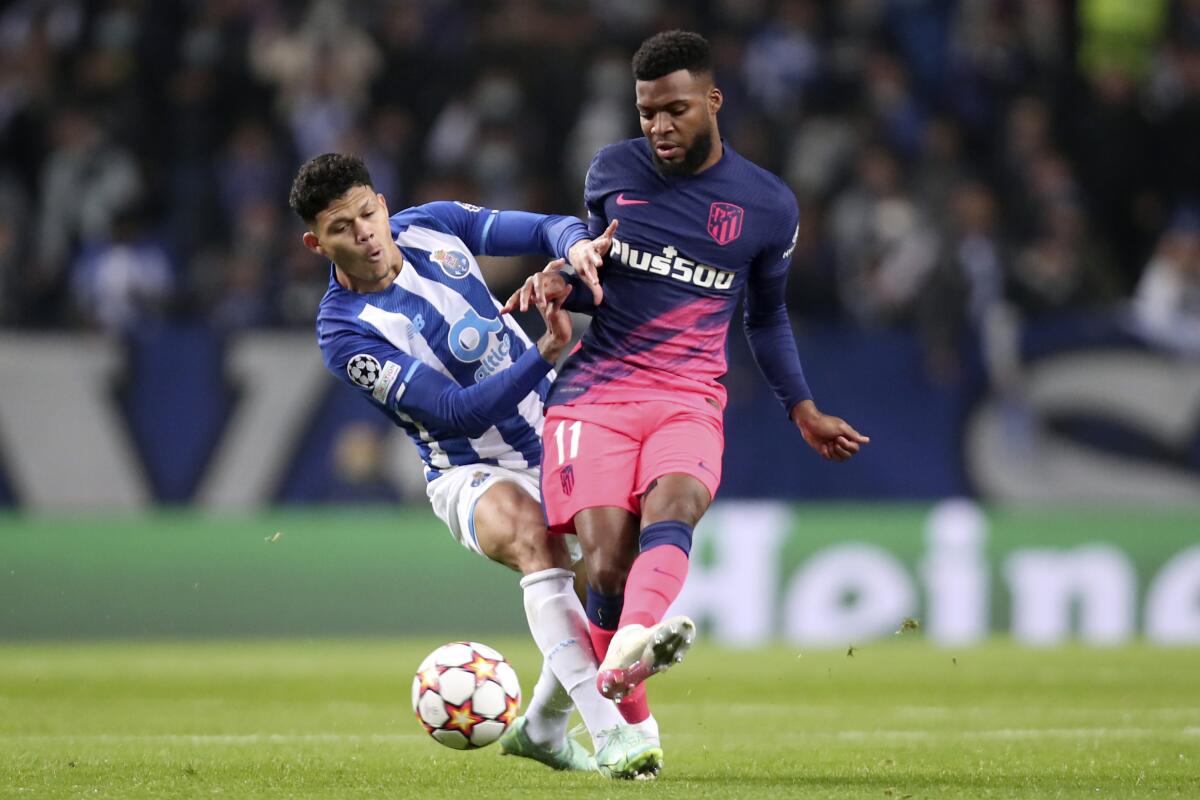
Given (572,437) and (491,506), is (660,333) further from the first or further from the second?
(491,506)

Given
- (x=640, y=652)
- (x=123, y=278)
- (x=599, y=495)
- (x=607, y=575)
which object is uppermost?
(x=123, y=278)

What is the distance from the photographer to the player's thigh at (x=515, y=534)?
6.26 meters

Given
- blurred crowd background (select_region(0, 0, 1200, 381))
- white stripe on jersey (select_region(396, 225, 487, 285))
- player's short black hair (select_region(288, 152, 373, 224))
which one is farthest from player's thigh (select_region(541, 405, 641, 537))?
blurred crowd background (select_region(0, 0, 1200, 381))

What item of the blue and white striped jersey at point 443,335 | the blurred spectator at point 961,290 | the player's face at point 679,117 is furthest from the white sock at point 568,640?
the blurred spectator at point 961,290

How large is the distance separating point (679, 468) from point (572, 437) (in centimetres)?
40

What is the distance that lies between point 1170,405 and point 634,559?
7.86m

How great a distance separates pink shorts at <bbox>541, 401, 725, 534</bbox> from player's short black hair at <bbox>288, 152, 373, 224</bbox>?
3.47 feet

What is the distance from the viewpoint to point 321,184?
6270mm

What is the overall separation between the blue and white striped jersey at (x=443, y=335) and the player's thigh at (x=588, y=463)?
206mm

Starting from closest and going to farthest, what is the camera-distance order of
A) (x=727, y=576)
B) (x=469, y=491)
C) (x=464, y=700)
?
(x=464, y=700)
(x=469, y=491)
(x=727, y=576)

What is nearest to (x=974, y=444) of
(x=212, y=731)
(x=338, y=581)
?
(x=338, y=581)

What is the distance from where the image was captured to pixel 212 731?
25.3ft

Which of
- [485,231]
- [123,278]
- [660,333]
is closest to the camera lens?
[660,333]

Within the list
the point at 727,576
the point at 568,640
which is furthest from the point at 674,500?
the point at 727,576
